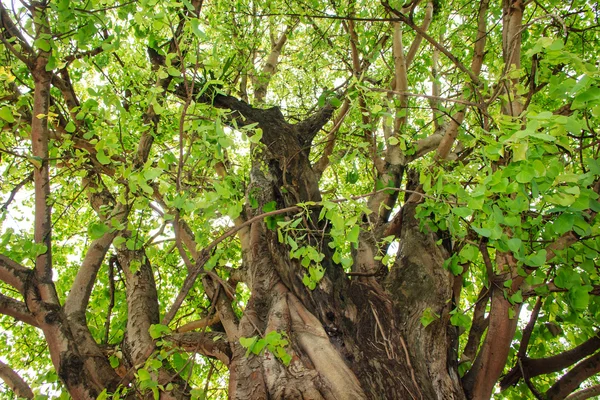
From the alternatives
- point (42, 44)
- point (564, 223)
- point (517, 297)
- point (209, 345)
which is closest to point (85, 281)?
point (209, 345)

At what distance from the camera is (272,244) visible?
3.68 meters

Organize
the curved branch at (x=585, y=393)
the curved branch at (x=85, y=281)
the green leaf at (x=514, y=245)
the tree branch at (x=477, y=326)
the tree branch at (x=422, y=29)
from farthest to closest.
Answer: the tree branch at (x=422, y=29) → the curved branch at (x=85, y=281) → the curved branch at (x=585, y=393) → the tree branch at (x=477, y=326) → the green leaf at (x=514, y=245)

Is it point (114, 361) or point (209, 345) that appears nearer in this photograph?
point (114, 361)

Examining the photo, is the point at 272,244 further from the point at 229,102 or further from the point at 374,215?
the point at 229,102

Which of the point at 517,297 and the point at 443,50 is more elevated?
the point at 443,50

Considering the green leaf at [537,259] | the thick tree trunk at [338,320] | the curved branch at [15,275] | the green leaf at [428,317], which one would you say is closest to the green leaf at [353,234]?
the thick tree trunk at [338,320]

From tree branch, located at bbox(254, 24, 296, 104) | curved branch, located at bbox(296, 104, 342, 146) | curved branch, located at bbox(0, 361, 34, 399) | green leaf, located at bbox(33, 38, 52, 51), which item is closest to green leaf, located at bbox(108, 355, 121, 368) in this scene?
curved branch, located at bbox(0, 361, 34, 399)

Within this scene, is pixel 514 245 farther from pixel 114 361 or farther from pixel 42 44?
pixel 114 361

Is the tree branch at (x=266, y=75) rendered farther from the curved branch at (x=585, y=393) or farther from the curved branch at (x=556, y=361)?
the curved branch at (x=585, y=393)

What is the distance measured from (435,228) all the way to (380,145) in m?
0.95

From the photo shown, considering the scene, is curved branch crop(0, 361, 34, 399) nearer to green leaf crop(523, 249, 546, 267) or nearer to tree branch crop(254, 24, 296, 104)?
green leaf crop(523, 249, 546, 267)

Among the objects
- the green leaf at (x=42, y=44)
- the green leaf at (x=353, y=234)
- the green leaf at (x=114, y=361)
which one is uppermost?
the green leaf at (x=42, y=44)

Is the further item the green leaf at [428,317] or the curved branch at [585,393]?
the curved branch at [585,393]

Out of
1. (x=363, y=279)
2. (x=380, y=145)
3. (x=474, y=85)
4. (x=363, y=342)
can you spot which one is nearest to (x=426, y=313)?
(x=363, y=342)
